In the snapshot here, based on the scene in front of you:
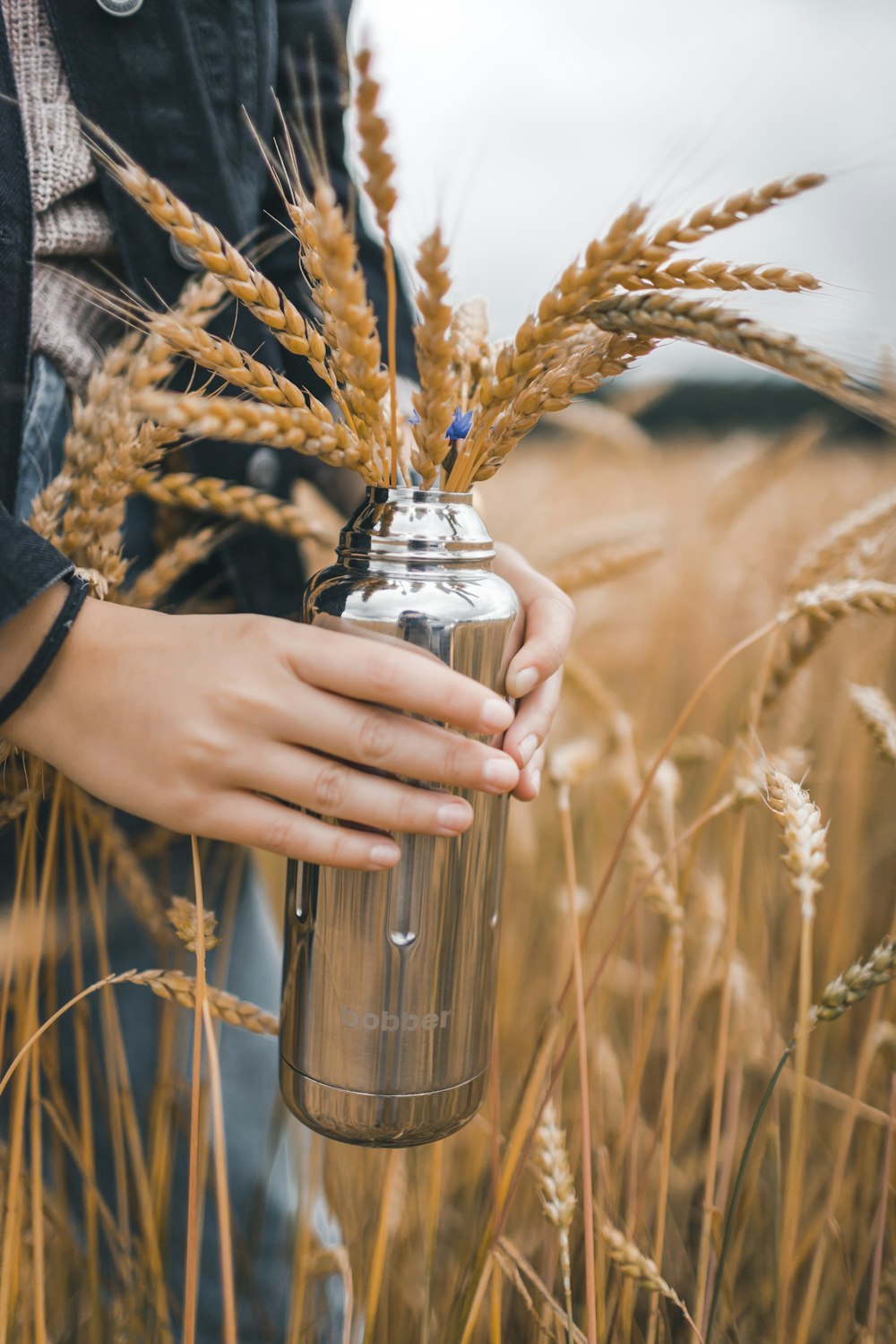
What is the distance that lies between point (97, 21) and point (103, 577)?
42 centimetres

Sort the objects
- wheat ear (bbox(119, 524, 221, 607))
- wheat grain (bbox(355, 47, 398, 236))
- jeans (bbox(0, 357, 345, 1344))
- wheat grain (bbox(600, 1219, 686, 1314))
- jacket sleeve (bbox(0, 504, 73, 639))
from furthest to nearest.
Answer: jeans (bbox(0, 357, 345, 1344)) → wheat ear (bbox(119, 524, 221, 607)) → wheat grain (bbox(600, 1219, 686, 1314)) → jacket sleeve (bbox(0, 504, 73, 639)) → wheat grain (bbox(355, 47, 398, 236))

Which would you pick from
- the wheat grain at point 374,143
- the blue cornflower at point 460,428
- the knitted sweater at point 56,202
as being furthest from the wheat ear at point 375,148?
the knitted sweater at point 56,202

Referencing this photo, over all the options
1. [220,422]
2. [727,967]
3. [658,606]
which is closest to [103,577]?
[220,422]

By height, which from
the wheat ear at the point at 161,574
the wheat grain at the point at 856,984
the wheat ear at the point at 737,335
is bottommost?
the wheat grain at the point at 856,984

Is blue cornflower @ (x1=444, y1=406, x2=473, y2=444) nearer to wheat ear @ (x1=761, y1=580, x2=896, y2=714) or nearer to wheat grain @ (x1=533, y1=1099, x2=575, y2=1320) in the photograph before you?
wheat ear @ (x1=761, y1=580, x2=896, y2=714)

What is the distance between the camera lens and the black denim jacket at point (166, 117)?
62cm

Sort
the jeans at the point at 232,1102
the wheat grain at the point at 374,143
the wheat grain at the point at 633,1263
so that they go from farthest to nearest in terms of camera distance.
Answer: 1. the jeans at the point at 232,1102
2. the wheat grain at the point at 633,1263
3. the wheat grain at the point at 374,143

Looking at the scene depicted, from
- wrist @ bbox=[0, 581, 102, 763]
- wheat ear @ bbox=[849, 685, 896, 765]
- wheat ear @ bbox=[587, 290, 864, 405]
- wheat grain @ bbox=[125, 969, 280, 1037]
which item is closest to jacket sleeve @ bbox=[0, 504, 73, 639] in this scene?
wrist @ bbox=[0, 581, 102, 763]

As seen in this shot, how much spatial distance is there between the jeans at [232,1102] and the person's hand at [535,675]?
404 millimetres

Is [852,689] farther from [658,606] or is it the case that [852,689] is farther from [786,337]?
[658,606]

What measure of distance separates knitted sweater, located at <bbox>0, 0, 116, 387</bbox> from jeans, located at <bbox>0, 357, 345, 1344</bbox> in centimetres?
4

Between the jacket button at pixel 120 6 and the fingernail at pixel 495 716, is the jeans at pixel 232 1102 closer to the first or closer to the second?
the jacket button at pixel 120 6

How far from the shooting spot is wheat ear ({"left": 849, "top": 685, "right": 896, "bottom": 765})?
72 centimetres

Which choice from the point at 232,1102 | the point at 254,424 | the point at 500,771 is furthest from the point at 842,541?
the point at 232,1102
